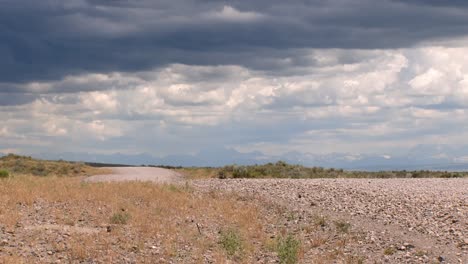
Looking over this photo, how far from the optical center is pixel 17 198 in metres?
28.4

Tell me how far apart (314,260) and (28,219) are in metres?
11.1

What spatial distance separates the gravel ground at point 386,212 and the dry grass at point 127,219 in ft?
8.05

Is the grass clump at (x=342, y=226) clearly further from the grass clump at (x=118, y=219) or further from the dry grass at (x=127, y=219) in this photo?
the grass clump at (x=118, y=219)

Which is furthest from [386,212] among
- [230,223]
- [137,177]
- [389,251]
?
[137,177]

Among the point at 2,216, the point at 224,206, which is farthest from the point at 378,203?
the point at 2,216

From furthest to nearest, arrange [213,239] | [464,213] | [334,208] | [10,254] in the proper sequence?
[334,208] < [464,213] < [213,239] < [10,254]

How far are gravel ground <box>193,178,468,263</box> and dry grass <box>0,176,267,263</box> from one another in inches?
96.6

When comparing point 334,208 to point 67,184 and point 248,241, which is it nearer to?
point 248,241

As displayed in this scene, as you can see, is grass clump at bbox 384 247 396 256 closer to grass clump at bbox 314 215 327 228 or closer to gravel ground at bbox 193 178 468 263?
gravel ground at bbox 193 178 468 263

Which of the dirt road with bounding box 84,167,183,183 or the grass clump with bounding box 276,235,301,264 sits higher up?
the dirt road with bounding box 84,167,183,183

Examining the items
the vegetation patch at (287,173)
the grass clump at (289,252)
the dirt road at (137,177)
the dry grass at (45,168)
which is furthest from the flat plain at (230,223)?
the dry grass at (45,168)

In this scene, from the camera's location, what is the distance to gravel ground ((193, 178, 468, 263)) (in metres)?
19.2

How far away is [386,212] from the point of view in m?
25.2

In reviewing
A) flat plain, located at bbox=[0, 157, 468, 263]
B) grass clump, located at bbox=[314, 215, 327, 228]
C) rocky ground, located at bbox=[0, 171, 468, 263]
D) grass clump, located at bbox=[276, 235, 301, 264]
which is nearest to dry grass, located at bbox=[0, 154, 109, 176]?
flat plain, located at bbox=[0, 157, 468, 263]
